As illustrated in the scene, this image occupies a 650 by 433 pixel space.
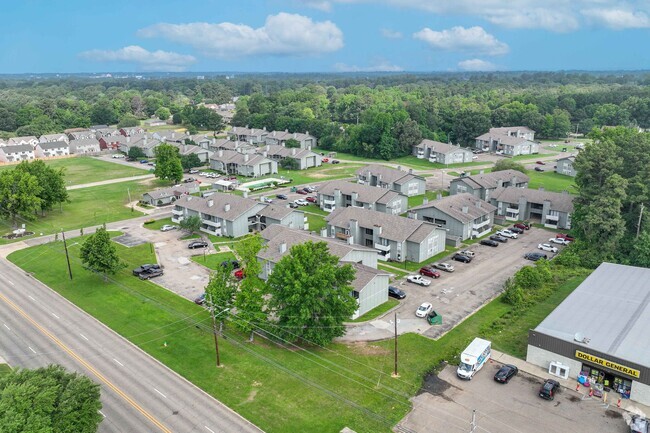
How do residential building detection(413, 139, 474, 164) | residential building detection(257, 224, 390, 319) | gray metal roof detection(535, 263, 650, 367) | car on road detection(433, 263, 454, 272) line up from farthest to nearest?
residential building detection(413, 139, 474, 164) → car on road detection(433, 263, 454, 272) → residential building detection(257, 224, 390, 319) → gray metal roof detection(535, 263, 650, 367)

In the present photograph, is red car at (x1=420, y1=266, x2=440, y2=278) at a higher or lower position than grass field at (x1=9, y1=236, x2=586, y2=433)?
higher

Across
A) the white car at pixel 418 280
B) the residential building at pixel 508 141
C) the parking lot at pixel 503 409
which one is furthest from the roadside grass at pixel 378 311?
the residential building at pixel 508 141

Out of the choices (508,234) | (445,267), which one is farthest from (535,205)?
(445,267)

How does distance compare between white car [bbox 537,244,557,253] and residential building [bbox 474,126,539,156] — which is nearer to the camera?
white car [bbox 537,244,557,253]

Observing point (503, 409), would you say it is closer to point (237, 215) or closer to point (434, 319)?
point (434, 319)

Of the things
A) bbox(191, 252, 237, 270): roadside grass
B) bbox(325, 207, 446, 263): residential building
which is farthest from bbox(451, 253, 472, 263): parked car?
bbox(191, 252, 237, 270): roadside grass

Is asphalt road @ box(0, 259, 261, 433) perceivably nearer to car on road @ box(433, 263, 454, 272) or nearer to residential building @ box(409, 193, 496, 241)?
car on road @ box(433, 263, 454, 272)

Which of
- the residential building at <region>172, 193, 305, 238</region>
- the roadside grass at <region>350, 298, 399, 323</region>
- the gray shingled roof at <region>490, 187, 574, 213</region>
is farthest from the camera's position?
the gray shingled roof at <region>490, 187, 574, 213</region>

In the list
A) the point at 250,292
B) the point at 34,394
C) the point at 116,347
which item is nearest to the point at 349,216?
the point at 250,292
